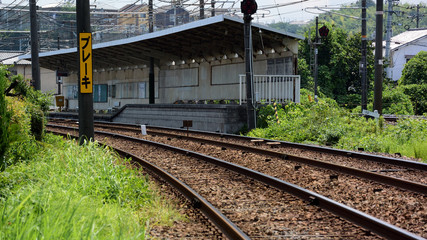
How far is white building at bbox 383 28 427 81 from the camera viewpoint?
73.9 meters

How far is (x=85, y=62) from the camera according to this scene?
1195cm

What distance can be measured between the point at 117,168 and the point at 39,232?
4975 millimetres

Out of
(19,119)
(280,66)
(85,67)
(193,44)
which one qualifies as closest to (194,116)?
(280,66)

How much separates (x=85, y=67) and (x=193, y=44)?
19742mm

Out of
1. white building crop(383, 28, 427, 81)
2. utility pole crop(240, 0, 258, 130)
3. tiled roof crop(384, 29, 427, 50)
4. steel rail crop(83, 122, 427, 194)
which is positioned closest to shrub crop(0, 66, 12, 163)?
steel rail crop(83, 122, 427, 194)

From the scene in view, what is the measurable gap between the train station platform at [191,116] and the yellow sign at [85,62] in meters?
12.5

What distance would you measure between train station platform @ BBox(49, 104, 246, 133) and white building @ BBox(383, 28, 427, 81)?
50.4m

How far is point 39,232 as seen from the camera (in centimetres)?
450

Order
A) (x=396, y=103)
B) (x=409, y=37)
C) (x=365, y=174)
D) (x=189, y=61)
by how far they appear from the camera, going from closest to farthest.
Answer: (x=365, y=174)
(x=189, y=61)
(x=396, y=103)
(x=409, y=37)

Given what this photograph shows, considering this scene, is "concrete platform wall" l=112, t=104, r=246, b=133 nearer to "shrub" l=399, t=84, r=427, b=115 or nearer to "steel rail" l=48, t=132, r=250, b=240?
"steel rail" l=48, t=132, r=250, b=240

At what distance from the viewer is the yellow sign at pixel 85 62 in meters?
11.8

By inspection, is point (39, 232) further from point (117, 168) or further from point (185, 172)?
point (185, 172)

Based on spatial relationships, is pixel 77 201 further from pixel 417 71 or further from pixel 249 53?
pixel 417 71

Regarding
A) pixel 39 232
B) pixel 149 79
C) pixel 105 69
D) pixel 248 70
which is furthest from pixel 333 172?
pixel 105 69
